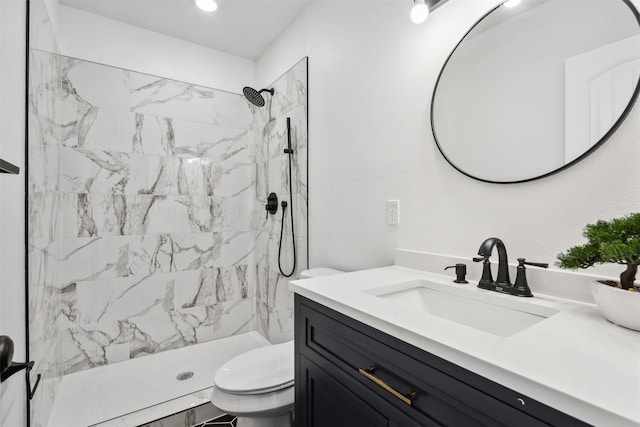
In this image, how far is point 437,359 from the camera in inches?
24.8

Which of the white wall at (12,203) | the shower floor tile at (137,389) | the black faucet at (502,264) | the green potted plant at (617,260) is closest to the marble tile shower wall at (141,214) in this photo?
the shower floor tile at (137,389)

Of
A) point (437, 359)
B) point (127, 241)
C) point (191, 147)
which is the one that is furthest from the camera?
point (191, 147)

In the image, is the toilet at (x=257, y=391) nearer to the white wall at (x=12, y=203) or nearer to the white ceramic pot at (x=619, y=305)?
the white wall at (x=12, y=203)

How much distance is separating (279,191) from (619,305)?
2071 mm

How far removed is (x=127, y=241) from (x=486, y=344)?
253 cm

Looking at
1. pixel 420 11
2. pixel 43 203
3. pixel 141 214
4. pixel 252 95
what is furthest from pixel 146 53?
pixel 420 11

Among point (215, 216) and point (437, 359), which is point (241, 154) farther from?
point (437, 359)

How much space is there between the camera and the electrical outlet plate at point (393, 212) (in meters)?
1.42

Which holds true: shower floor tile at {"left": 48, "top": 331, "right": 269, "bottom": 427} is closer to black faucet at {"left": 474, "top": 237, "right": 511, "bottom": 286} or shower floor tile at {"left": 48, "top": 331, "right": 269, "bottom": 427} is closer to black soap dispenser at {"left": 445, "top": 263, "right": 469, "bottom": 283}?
black soap dispenser at {"left": 445, "top": 263, "right": 469, "bottom": 283}

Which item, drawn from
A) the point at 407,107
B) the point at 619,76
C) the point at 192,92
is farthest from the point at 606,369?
the point at 192,92

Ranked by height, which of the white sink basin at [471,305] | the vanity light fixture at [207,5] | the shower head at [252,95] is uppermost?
the vanity light fixture at [207,5]

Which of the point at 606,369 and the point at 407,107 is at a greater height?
the point at 407,107

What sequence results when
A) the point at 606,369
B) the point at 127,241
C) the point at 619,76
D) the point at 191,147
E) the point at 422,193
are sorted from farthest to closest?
the point at 191,147 → the point at 127,241 → the point at 422,193 → the point at 619,76 → the point at 606,369

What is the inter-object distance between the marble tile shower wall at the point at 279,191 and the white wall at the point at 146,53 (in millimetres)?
441
